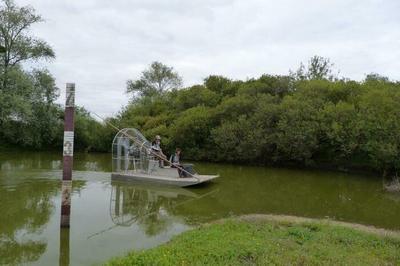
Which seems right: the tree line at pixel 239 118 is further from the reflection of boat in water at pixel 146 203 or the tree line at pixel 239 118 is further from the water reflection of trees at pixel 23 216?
the water reflection of trees at pixel 23 216

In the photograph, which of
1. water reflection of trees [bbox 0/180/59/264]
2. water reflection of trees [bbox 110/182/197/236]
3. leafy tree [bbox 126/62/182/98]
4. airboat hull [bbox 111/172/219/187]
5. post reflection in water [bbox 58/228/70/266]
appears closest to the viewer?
post reflection in water [bbox 58/228/70/266]

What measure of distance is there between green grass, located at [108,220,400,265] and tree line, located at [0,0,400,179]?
17.0 m

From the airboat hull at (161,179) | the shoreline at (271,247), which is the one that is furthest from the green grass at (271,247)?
the airboat hull at (161,179)

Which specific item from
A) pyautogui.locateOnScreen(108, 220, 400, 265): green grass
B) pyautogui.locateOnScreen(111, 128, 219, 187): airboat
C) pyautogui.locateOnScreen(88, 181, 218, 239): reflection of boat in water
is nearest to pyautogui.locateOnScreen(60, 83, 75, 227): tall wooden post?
pyautogui.locateOnScreen(88, 181, 218, 239): reflection of boat in water

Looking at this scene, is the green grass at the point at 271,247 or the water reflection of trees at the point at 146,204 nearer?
the green grass at the point at 271,247

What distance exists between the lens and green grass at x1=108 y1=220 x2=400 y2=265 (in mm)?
7742

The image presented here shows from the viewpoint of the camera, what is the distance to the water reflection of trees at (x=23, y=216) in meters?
9.11

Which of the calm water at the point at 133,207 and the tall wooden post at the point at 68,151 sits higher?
the tall wooden post at the point at 68,151

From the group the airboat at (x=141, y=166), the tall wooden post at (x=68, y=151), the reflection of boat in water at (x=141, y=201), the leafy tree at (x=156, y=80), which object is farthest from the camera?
the leafy tree at (x=156, y=80)

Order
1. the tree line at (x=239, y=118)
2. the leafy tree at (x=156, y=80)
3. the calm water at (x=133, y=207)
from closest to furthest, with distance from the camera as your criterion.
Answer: the calm water at (x=133, y=207)
the tree line at (x=239, y=118)
the leafy tree at (x=156, y=80)

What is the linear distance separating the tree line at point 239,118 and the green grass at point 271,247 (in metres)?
17.0

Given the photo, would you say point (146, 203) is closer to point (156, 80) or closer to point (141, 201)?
point (141, 201)

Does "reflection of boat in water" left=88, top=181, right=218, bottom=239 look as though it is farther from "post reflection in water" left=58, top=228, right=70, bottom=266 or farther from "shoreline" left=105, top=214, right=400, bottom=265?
"shoreline" left=105, top=214, right=400, bottom=265

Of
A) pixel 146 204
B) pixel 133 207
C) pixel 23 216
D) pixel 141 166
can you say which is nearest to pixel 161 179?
pixel 141 166
